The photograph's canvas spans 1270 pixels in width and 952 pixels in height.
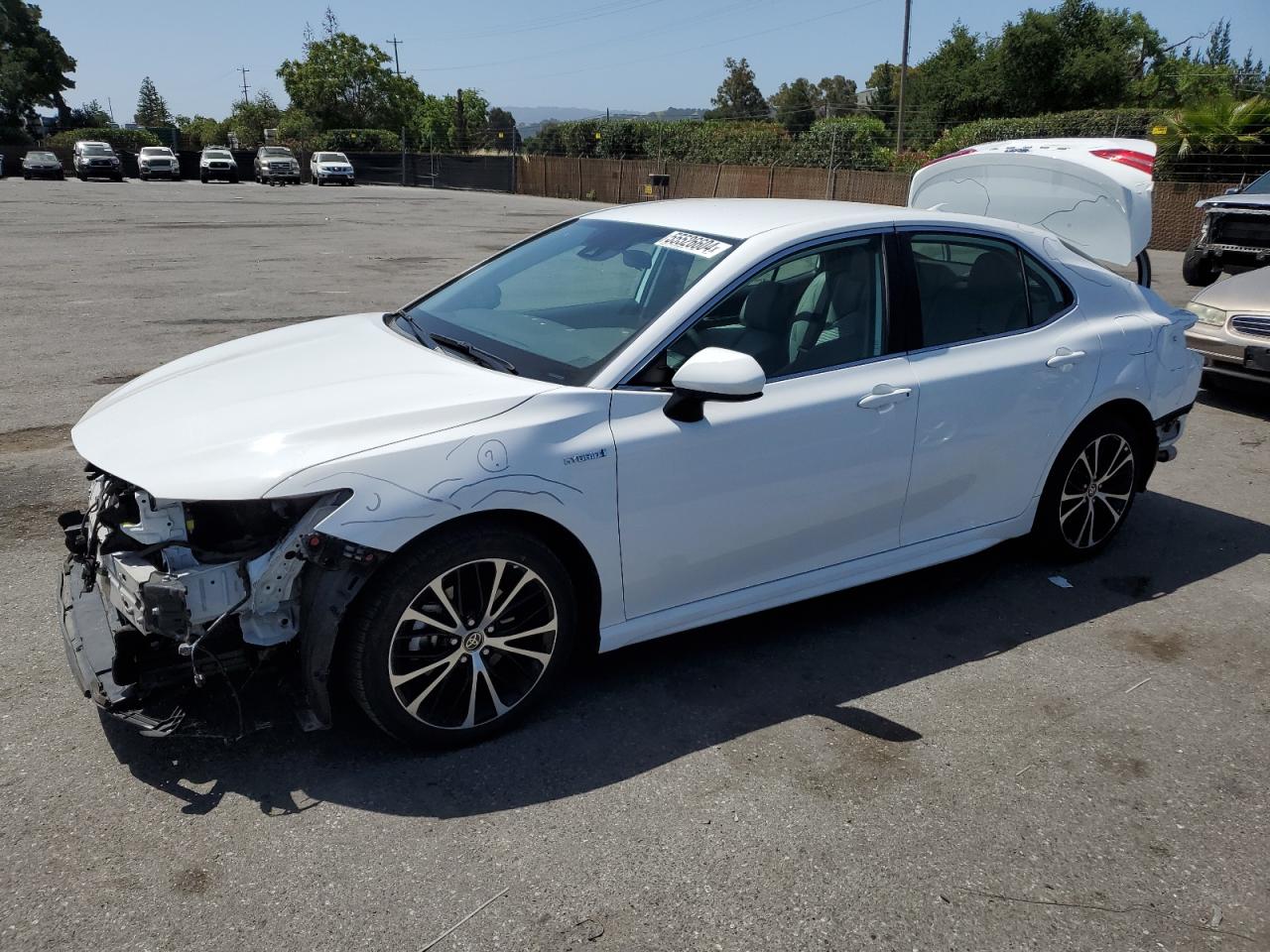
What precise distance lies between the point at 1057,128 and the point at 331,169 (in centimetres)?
3625

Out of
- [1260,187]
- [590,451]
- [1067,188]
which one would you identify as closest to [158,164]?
[1260,187]

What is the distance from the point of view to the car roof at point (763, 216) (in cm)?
389

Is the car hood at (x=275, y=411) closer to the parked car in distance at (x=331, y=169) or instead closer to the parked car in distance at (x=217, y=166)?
the parked car in distance at (x=331, y=169)

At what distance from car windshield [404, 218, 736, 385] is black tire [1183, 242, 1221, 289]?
12.4 meters

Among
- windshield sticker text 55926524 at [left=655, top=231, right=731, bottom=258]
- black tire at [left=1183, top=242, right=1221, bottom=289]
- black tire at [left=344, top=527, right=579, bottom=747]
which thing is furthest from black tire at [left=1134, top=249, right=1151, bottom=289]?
black tire at [left=1183, top=242, right=1221, bottom=289]

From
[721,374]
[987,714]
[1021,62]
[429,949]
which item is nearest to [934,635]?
[987,714]

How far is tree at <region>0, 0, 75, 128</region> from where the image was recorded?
81000mm

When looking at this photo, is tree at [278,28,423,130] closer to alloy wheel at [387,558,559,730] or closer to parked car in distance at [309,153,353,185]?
parked car in distance at [309,153,353,185]

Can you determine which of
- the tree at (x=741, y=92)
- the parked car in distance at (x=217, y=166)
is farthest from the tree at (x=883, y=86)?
the parked car in distance at (x=217, y=166)

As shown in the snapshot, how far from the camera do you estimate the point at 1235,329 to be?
7727mm

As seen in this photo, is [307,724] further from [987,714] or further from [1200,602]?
[1200,602]

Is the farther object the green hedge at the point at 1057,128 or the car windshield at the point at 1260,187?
the green hedge at the point at 1057,128

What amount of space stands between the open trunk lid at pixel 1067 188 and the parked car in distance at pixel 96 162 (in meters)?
55.7

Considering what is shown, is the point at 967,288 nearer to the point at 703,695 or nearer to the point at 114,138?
the point at 703,695
